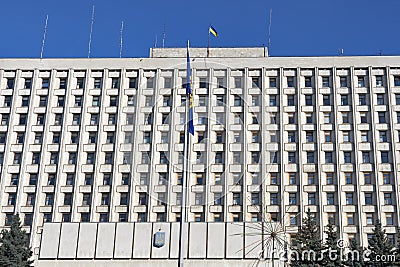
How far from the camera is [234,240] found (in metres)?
46.2

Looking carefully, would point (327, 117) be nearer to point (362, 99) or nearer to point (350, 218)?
point (362, 99)

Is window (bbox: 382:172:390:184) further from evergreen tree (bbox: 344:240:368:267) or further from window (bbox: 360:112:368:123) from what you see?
evergreen tree (bbox: 344:240:368:267)

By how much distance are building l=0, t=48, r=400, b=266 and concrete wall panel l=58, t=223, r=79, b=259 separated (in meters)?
15.5

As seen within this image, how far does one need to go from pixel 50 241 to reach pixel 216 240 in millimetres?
12547

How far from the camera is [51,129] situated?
68875mm

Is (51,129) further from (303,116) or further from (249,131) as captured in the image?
(303,116)

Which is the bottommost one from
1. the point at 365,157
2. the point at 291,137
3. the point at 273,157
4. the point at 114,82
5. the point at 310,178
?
the point at 310,178

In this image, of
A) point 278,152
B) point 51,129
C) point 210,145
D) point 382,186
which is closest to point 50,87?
point 51,129

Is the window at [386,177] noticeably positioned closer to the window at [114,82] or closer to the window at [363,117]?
the window at [363,117]

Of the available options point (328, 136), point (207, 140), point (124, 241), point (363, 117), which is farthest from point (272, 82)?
point (124, 241)

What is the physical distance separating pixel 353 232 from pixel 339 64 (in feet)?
61.0

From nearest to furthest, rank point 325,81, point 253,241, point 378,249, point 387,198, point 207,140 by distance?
point 253,241 → point 378,249 → point 387,198 → point 207,140 → point 325,81

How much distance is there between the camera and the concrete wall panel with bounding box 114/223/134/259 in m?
47.0

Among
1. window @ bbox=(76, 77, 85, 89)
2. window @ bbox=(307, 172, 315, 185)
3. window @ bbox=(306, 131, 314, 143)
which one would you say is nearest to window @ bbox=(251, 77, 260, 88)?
window @ bbox=(306, 131, 314, 143)
